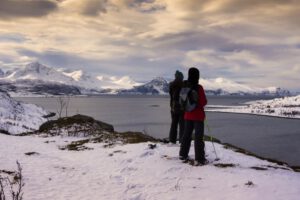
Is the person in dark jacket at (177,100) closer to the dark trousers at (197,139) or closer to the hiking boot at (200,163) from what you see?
the dark trousers at (197,139)

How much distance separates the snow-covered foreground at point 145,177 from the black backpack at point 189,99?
2.13 m

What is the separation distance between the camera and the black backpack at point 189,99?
13.1 meters

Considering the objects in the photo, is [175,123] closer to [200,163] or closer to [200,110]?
[200,110]


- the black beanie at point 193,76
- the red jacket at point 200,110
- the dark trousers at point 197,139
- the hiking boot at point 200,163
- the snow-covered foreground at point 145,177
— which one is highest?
the black beanie at point 193,76

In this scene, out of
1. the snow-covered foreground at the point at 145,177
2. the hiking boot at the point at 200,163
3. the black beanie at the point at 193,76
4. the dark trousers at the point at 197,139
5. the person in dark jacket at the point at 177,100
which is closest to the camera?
the snow-covered foreground at the point at 145,177

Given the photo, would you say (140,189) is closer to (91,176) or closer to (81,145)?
(91,176)

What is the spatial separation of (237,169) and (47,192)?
6.42 m

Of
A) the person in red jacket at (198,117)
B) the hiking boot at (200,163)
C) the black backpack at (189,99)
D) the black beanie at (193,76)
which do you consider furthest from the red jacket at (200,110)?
the hiking boot at (200,163)

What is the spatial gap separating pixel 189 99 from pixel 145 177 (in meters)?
3.69

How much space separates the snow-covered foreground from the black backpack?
2132mm

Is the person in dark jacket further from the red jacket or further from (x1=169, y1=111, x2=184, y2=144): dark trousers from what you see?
the red jacket

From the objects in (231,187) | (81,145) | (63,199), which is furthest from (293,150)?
(63,199)

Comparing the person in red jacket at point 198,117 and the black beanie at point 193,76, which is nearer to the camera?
the person in red jacket at point 198,117

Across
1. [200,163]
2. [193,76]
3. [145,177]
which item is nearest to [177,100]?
[193,76]
